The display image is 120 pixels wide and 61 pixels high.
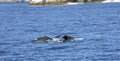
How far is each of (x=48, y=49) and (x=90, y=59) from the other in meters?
8.60

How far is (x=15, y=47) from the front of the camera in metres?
58.3

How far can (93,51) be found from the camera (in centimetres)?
5266

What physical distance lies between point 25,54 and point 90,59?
6739 millimetres

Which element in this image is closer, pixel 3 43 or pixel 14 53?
pixel 14 53

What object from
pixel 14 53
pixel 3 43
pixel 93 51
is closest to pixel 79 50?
pixel 93 51

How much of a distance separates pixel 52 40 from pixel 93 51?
36.0 feet

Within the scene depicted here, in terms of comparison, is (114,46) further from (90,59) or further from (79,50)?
(90,59)

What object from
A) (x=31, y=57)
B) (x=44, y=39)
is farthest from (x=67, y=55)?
(x=44, y=39)

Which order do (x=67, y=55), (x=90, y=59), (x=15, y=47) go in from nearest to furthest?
(x=90, y=59) < (x=67, y=55) < (x=15, y=47)

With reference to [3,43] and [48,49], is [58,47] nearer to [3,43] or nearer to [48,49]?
[48,49]

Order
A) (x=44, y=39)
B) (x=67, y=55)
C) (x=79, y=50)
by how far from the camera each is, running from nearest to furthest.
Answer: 1. (x=67, y=55)
2. (x=79, y=50)
3. (x=44, y=39)

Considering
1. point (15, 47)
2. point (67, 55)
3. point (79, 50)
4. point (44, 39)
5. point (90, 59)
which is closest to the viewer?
point (90, 59)

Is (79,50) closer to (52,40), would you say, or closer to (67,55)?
(67,55)

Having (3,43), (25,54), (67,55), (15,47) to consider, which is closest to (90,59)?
(67,55)
